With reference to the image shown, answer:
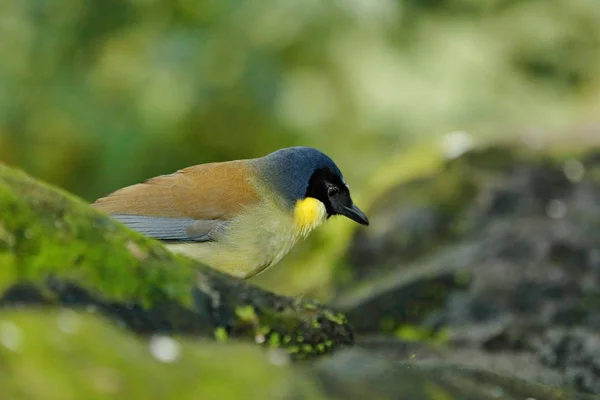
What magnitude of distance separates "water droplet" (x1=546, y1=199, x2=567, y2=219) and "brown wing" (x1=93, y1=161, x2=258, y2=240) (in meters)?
2.41

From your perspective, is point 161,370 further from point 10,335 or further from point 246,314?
point 246,314

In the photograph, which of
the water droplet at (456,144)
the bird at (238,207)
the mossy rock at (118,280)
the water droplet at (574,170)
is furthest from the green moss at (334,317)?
the water droplet at (456,144)

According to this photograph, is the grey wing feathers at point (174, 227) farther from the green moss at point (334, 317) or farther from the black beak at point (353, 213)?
the green moss at point (334, 317)

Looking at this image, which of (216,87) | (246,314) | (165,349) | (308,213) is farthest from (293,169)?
(216,87)

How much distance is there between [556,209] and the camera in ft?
18.9

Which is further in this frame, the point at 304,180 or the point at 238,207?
the point at 304,180

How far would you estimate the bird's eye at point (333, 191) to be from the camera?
4338 mm

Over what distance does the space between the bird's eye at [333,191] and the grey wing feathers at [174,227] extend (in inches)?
23.6

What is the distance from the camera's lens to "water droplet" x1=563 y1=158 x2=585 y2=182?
6.05 meters

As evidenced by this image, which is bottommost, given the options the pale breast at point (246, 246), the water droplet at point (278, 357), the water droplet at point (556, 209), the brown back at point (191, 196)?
the water droplet at point (278, 357)

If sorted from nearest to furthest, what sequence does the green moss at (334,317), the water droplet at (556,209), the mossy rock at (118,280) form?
the mossy rock at (118,280) → the green moss at (334,317) → the water droplet at (556,209)

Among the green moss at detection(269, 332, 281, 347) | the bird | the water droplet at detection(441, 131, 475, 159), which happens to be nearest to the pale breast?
the bird

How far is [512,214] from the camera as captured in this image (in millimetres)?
5816

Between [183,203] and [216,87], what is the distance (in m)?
4.09
